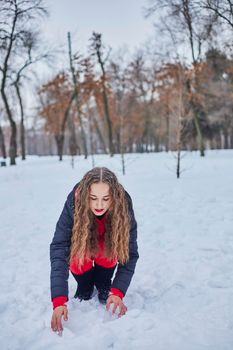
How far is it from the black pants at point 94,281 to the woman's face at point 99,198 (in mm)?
772

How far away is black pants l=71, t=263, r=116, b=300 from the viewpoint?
295 cm

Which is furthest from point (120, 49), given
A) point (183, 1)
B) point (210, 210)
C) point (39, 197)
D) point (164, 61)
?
point (210, 210)

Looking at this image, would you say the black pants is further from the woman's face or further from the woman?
the woman's face

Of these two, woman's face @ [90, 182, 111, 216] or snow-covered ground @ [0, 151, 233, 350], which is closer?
woman's face @ [90, 182, 111, 216]

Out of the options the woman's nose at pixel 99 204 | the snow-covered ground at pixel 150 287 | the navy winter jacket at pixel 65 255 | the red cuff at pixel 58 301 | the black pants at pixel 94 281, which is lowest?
the snow-covered ground at pixel 150 287

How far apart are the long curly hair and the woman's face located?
26 mm

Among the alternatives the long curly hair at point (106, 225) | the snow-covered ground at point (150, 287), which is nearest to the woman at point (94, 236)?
the long curly hair at point (106, 225)

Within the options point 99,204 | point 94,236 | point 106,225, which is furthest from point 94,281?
point 99,204

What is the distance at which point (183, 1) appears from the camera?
14.4 meters

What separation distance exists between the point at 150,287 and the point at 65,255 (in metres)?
1.26

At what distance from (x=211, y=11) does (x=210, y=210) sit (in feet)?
34.5

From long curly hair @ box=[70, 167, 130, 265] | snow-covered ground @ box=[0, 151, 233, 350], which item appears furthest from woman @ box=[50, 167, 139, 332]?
snow-covered ground @ box=[0, 151, 233, 350]

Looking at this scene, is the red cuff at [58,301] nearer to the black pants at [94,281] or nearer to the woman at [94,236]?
the woman at [94,236]

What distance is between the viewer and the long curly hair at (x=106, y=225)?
2375 millimetres
